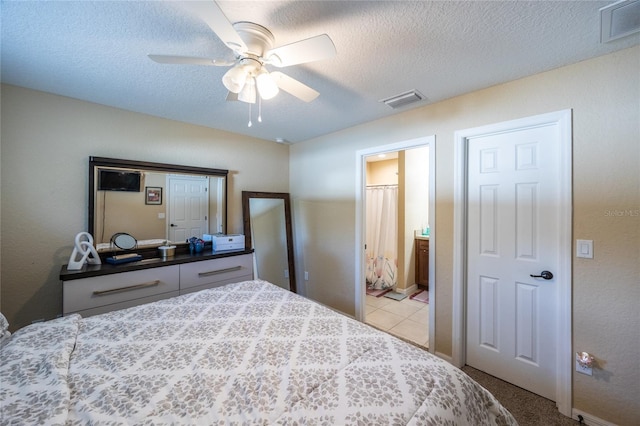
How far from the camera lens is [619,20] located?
1276 millimetres

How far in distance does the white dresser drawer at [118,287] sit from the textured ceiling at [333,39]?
1.54 m

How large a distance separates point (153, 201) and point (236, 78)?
1.91 metres

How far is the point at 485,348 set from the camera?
2.09 meters

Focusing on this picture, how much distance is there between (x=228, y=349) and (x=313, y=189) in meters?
2.54

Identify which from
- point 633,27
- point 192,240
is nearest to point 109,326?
point 192,240

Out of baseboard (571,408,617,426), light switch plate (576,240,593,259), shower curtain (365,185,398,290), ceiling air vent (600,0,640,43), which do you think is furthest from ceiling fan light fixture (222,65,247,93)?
shower curtain (365,185,398,290)

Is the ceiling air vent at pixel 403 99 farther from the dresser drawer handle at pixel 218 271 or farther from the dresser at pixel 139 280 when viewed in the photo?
the dresser drawer handle at pixel 218 271

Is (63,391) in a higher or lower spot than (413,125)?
lower

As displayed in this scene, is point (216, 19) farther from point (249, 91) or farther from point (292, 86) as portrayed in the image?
point (292, 86)

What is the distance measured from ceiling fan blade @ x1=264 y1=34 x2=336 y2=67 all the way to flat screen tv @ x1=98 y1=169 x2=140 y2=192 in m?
2.01

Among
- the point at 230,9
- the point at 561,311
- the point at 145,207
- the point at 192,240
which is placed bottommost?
the point at 561,311

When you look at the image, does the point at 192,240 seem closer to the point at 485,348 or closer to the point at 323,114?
the point at 323,114

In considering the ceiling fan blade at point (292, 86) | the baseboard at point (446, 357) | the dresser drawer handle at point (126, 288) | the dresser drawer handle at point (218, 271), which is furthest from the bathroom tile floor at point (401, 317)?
the ceiling fan blade at point (292, 86)

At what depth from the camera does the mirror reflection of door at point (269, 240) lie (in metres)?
3.40
